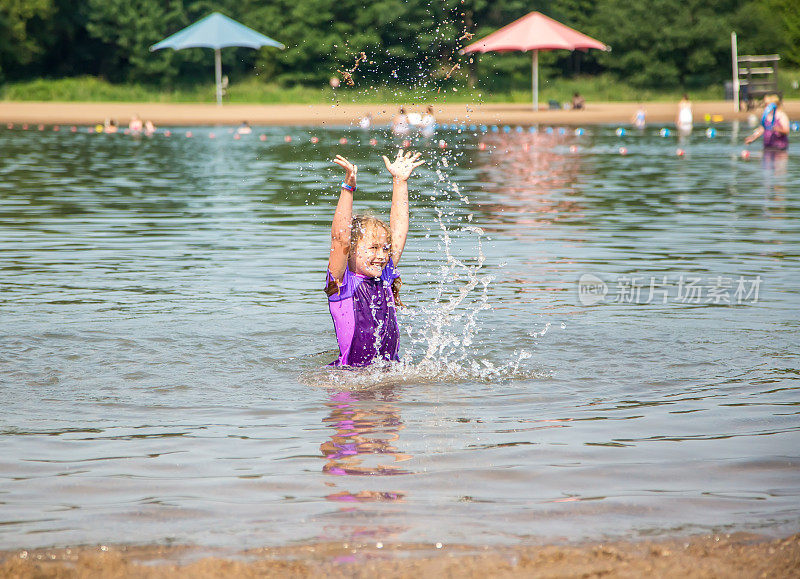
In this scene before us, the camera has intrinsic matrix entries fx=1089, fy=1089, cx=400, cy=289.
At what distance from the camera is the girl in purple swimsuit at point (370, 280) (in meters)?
7.52

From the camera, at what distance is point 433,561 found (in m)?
4.32

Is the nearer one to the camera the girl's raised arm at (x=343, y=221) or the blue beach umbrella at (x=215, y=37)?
the girl's raised arm at (x=343, y=221)

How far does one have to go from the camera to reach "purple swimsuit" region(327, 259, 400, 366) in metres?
7.71

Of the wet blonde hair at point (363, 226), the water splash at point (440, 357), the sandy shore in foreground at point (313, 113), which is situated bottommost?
the water splash at point (440, 357)

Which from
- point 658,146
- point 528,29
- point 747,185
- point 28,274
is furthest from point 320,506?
point 528,29

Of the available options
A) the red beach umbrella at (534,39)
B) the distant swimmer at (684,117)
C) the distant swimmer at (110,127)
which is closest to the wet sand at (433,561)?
the distant swimmer at (684,117)

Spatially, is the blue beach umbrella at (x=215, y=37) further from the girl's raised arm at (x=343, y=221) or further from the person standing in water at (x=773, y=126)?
the girl's raised arm at (x=343, y=221)

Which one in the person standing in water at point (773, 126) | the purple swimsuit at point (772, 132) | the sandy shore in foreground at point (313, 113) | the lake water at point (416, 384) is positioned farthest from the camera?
the sandy shore in foreground at point (313, 113)

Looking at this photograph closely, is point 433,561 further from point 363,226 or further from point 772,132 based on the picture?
point 772,132

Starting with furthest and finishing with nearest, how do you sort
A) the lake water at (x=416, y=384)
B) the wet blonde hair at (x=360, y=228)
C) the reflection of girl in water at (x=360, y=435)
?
the wet blonde hair at (x=360, y=228)
the reflection of girl in water at (x=360, y=435)
the lake water at (x=416, y=384)

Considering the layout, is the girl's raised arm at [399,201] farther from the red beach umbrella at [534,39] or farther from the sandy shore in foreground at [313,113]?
the red beach umbrella at [534,39]

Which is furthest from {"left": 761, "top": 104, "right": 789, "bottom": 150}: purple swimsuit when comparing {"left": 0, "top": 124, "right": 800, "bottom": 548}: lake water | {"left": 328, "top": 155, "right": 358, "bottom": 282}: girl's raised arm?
{"left": 328, "top": 155, "right": 358, "bottom": 282}: girl's raised arm

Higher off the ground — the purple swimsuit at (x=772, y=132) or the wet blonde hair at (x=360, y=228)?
the purple swimsuit at (x=772, y=132)

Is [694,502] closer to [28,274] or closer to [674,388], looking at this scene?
[674,388]
